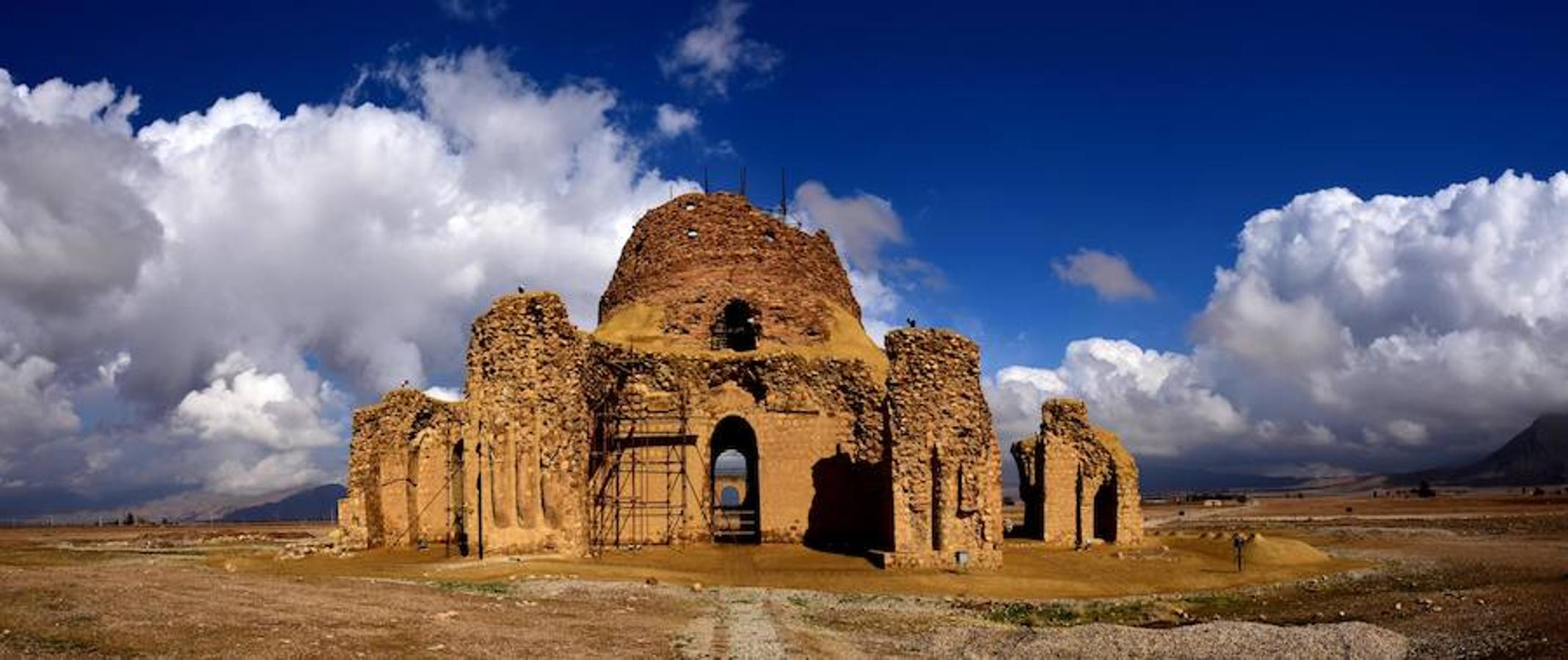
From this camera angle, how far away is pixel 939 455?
75.9 ft

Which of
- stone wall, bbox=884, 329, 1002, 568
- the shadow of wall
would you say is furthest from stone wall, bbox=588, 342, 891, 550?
stone wall, bbox=884, 329, 1002, 568

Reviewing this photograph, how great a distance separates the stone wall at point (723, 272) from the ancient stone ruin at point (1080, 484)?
309 inches

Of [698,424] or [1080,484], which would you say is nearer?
[698,424]

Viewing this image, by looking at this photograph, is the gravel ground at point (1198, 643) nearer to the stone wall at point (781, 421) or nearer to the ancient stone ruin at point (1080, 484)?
the stone wall at point (781, 421)

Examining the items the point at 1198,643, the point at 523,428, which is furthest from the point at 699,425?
the point at 1198,643

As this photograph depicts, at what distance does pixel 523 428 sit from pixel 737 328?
11494 mm

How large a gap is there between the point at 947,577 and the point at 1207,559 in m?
9.51

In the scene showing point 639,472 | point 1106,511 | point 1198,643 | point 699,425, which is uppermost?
point 699,425

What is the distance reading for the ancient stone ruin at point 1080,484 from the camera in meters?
31.4

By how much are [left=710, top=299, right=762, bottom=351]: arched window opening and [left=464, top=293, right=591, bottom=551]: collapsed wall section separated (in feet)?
30.8

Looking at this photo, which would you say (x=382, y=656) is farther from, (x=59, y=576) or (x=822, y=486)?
(x=822, y=486)

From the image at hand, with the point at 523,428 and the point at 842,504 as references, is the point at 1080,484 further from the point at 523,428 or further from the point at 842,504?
the point at 523,428

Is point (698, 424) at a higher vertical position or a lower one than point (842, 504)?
higher

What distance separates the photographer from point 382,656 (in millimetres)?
10555
